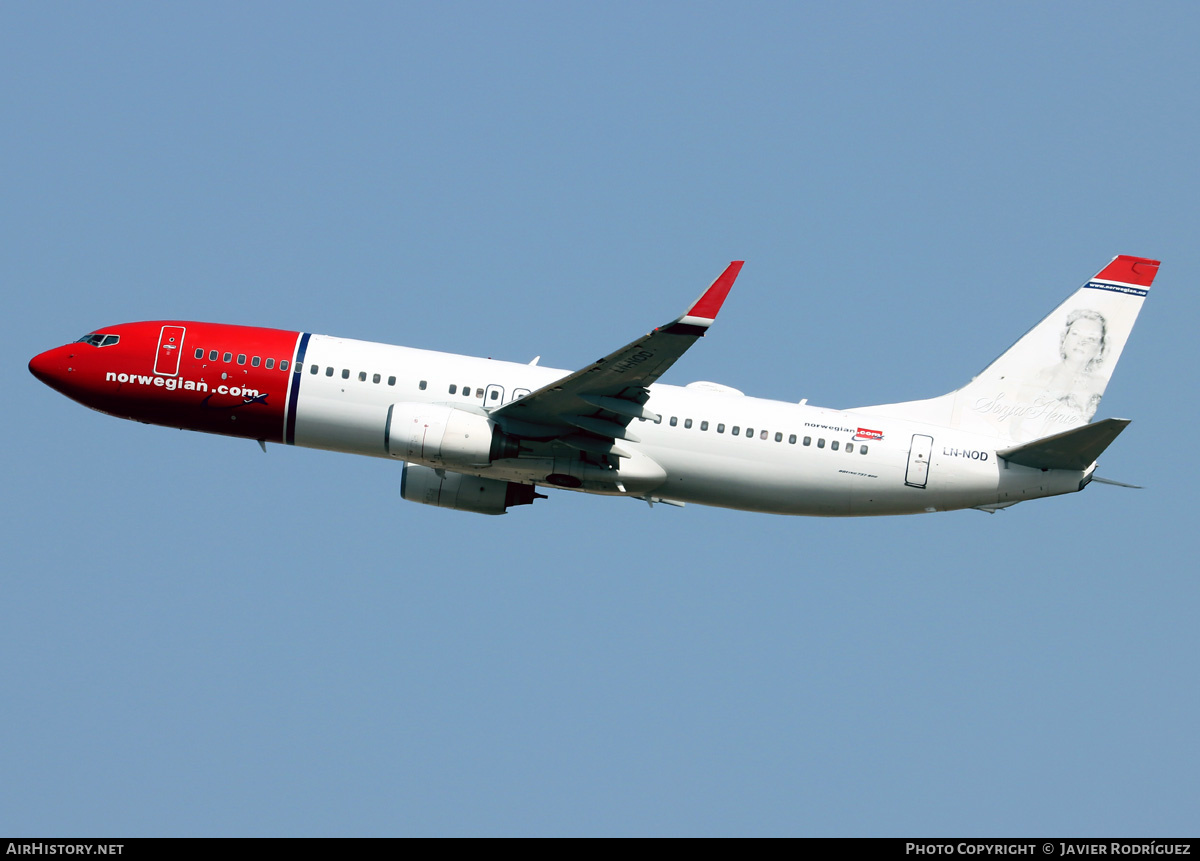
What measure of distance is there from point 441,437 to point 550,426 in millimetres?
3315

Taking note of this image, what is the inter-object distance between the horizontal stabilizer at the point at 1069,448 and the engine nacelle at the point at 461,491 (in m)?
15.5

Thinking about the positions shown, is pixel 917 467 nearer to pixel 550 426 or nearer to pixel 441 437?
pixel 550 426

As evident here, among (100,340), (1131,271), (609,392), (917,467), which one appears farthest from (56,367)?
(1131,271)

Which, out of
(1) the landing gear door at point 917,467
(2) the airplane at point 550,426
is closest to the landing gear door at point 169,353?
(2) the airplane at point 550,426

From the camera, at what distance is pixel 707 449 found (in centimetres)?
4241

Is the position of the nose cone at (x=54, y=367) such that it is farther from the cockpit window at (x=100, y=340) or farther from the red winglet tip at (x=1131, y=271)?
the red winglet tip at (x=1131, y=271)

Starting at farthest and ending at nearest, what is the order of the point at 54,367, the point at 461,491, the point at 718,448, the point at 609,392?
the point at 461,491 < the point at 54,367 < the point at 718,448 < the point at 609,392

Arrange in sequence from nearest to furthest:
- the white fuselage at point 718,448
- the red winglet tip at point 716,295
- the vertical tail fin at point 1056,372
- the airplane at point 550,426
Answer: the red winglet tip at point 716,295 → the airplane at point 550,426 → the white fuselage at point 718,448 → the vertical tail fin at point 1056,372

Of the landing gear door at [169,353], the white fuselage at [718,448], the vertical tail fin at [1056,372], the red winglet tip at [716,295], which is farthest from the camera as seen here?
the vertical tail fin at [1056,372]

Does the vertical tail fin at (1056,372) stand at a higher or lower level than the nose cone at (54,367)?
higher

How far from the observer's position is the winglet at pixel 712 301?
37031mm

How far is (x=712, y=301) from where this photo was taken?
3716 cm
